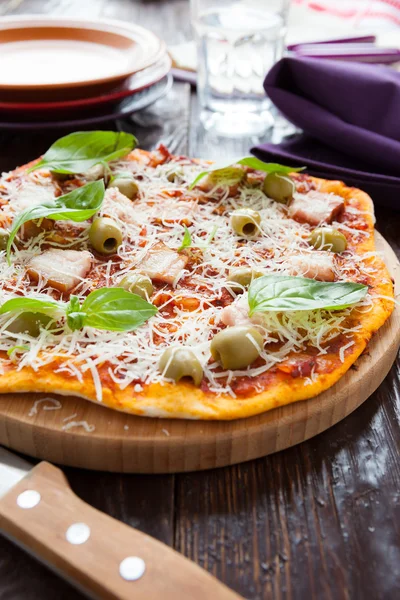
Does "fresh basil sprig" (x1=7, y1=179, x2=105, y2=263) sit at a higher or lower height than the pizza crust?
higher

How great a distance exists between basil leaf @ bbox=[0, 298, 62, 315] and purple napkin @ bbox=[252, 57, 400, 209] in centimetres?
176

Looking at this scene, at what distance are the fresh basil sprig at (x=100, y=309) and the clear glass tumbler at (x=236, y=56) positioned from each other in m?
2.15

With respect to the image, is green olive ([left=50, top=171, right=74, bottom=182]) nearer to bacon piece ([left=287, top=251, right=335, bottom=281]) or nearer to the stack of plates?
the stack of plates

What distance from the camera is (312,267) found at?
8.14 feet

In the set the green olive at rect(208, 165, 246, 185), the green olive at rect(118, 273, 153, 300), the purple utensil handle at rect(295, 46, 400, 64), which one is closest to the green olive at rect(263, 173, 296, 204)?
the green olive at rect(208, 165, 246, 185)

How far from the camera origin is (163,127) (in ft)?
13.7

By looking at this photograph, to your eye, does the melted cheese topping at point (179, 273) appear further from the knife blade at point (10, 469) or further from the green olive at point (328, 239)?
the knife blade at point (10, 469)

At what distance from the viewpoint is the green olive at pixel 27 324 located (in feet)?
7.11

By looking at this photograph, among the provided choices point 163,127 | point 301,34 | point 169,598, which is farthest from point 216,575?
point 301,34

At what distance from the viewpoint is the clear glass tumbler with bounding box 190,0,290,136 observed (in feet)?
12.9

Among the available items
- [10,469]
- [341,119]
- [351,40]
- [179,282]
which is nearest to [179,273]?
[179,282]

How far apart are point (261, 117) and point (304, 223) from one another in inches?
58.7

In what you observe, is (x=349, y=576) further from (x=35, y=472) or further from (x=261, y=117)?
(x=261, y=117)

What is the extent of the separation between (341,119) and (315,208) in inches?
39.2
